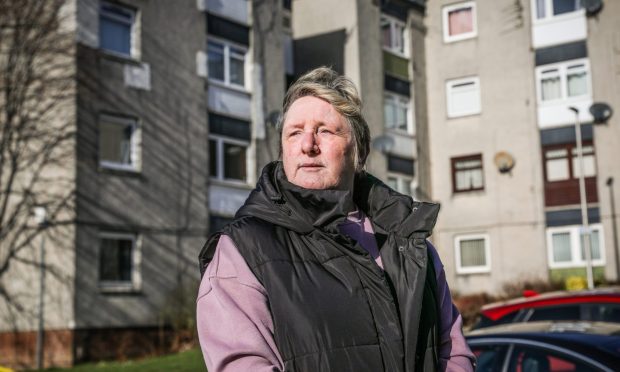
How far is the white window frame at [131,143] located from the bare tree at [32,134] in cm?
113

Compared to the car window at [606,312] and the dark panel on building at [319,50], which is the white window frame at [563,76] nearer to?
the dark panel on building at [319,50]

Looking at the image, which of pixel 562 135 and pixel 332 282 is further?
pixel 562 135

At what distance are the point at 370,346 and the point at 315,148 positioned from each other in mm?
702

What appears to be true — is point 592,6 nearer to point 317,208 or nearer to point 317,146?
point 317,146

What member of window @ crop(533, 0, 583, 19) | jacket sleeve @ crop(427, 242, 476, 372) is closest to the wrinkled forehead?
jacket sleeve @ crop(427, 242, 476, 372)

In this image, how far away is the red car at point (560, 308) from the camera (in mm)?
7262

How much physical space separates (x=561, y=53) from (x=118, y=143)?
677 inches

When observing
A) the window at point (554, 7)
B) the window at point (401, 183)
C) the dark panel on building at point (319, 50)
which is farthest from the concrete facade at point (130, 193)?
the window at point (554, 7)

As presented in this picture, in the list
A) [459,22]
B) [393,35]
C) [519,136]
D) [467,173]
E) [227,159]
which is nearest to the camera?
[227,159]

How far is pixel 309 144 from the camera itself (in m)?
2.77

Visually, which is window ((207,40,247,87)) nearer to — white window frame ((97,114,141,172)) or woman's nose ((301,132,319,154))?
white window frame ((97,114,141,172))

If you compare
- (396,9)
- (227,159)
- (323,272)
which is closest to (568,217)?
(396,9)

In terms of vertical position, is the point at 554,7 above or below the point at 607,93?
above

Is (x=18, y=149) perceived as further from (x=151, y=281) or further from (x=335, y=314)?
(x=335, y=314)
